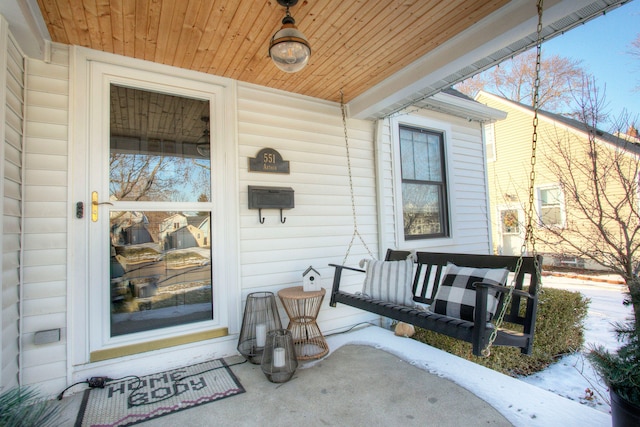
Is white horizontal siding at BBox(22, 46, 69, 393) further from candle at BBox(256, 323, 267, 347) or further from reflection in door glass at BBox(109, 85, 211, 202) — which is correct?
candle at BBox(256, 323, 267, 347)

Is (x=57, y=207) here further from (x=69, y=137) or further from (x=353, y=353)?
(x=353, y=353)

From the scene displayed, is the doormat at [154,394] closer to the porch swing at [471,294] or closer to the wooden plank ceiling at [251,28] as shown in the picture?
the porch swing at [471,294]

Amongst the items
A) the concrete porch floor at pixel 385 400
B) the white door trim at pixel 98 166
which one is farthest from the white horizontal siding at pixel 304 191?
the concrete porch floor at pixel 385 400

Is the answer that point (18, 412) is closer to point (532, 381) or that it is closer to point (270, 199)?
point (270, 199)

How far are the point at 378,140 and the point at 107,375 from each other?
3.65 metres

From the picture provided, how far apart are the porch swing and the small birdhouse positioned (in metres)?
0.21

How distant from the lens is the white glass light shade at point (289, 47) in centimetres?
209

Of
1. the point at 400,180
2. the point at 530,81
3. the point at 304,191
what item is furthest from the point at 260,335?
the point at 530,81

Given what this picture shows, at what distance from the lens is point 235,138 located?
124 inches

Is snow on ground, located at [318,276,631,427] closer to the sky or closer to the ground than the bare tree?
closer to the ground

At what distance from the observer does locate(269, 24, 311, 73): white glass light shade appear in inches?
82.1

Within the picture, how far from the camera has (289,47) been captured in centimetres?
211

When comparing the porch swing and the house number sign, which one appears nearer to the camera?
the porch swing

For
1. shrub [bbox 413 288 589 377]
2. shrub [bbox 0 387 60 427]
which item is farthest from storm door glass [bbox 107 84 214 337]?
shrub [bbox 413 288 589 377]
